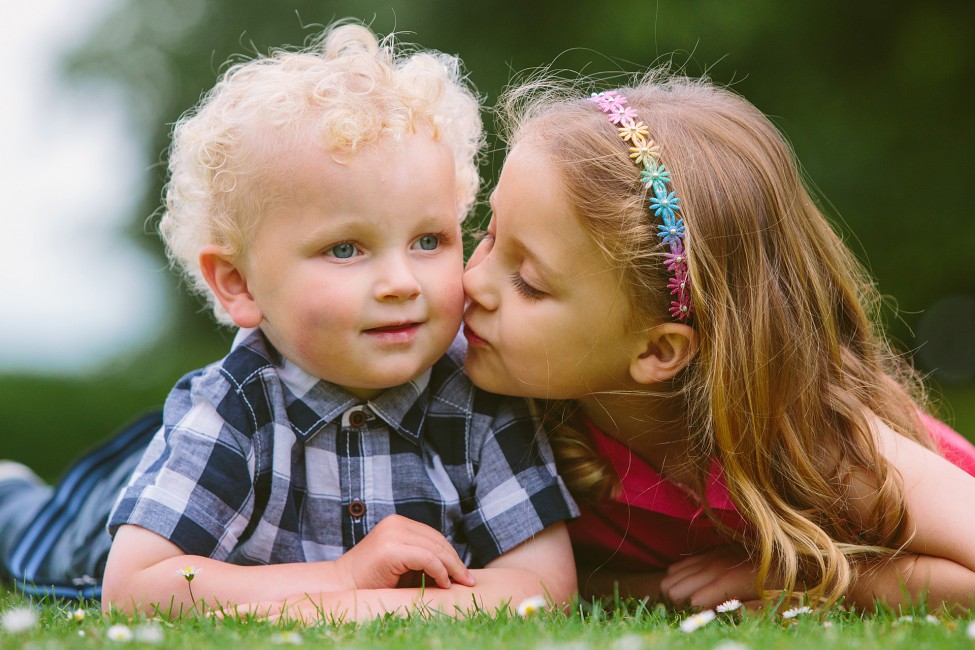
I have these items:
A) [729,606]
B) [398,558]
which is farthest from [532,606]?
[729,606]

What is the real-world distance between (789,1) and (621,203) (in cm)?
676

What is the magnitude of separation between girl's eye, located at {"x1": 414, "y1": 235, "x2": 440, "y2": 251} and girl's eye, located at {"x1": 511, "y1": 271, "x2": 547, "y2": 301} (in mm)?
219

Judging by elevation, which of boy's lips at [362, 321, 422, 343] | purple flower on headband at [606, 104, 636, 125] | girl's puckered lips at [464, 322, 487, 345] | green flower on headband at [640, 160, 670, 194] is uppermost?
purple flower on headband at [606, 104, 636, 125]

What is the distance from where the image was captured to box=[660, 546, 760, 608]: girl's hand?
9.36ft

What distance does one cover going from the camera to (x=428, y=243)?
9.10 feet

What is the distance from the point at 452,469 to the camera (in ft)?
9.45

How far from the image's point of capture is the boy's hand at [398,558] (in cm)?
254

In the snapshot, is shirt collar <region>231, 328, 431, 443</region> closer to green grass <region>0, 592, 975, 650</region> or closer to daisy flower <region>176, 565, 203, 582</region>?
daisy flower <region>176, 565, 203, 582</region>

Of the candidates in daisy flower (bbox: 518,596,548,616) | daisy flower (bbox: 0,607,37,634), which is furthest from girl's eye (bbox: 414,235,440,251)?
daisy flower (bbox: 0,607,37,634)

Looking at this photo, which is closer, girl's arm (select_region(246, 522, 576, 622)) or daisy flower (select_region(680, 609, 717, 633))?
daisy flower (select_region(680, 609, 717, 633))

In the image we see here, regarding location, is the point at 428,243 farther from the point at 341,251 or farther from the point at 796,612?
the point at 796,612

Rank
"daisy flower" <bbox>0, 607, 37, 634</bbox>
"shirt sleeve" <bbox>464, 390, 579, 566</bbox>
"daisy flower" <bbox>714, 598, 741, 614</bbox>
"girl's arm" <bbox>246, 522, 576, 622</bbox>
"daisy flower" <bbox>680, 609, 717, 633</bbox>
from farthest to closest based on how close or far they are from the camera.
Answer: "shirt sleeve" <bbox>464, 390, 579, 566</bbox> → "daisy flower" <bbox>714, 598, 741, 614</bbox> → "girl's arm" <bbox>246, 522, 576, 622</bbox> → "daisy flower" <bbox>680, 609, 717, 633</bbox> → "daisy flower" <bbox>0, 607, 37, 634</bbox>

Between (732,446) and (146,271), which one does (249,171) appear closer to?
(732,446)

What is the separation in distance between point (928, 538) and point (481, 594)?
112 cm
